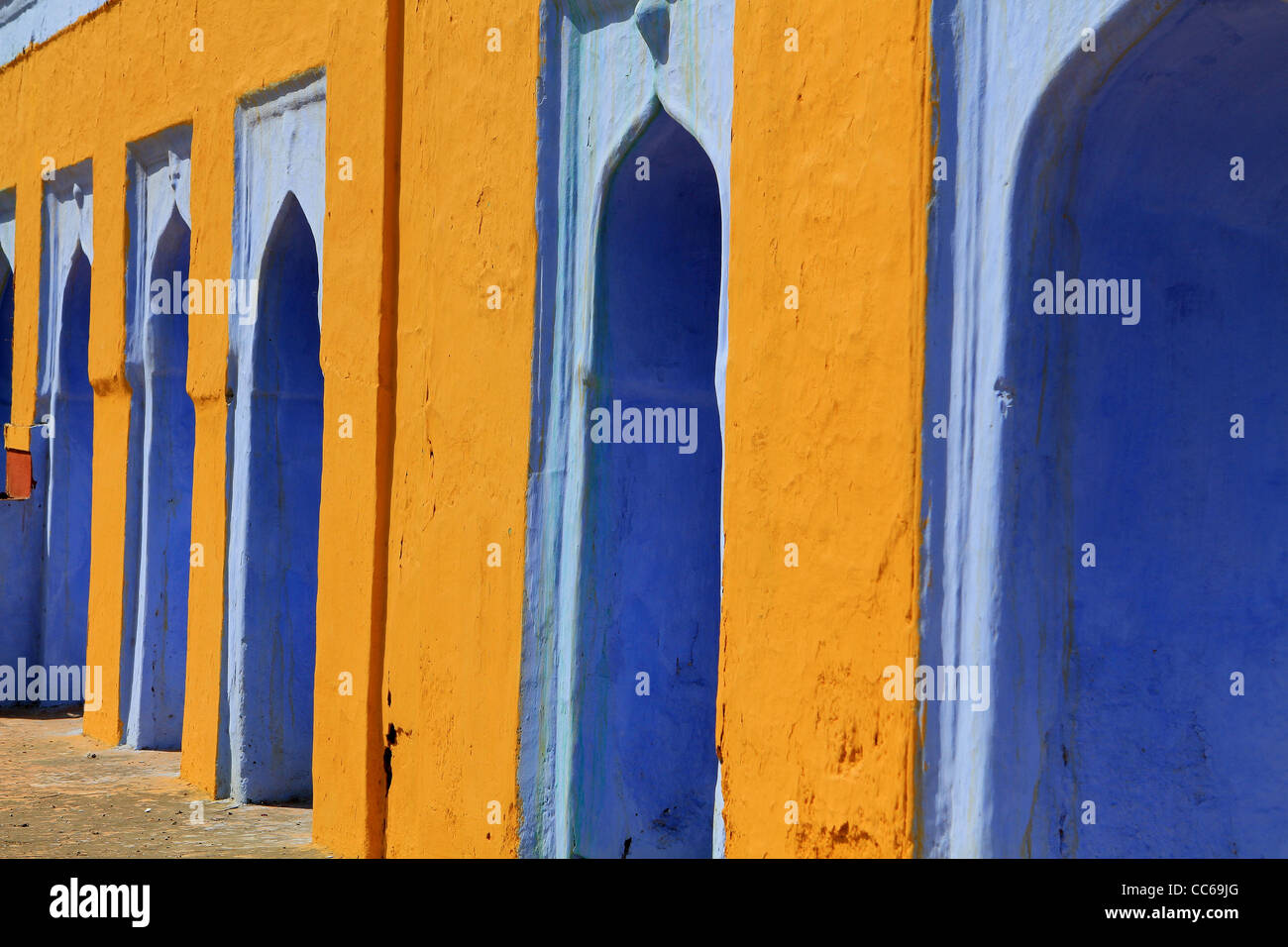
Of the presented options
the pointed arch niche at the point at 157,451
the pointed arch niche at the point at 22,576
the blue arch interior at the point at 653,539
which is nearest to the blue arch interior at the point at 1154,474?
the blue arch interior at the point at 653,539

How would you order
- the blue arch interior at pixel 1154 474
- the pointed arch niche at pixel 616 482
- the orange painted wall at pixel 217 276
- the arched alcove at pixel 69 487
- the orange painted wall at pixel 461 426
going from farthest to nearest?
the arched alcove at pixel 69 487, the orange painted wall at pixel 217 276, the orange painted wall at pixel 461 426, the pointed arch niche at pixel 616 482, the blue arch interior at pixel 1154 474

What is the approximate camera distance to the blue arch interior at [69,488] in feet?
39.7

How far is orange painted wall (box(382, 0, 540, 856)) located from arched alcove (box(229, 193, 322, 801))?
197 cm

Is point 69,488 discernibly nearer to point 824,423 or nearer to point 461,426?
point 461,426

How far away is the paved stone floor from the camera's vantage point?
292 inches

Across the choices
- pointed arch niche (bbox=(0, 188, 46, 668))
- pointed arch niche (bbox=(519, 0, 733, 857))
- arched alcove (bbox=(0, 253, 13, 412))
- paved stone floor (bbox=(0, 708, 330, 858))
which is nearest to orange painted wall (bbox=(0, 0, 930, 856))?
pointed arch niche (bbox=(519, 0, 733, 857))

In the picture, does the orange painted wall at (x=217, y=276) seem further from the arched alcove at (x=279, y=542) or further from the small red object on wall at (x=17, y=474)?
the arched alcove at (x=279, y=542)

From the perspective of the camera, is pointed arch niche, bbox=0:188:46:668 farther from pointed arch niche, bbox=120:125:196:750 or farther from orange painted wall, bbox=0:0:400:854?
pointed arch niche, bbox=120:125:196:750

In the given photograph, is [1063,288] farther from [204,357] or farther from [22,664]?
[22,664]

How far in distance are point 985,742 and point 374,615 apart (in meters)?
3.84

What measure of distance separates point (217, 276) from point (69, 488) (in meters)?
3.94

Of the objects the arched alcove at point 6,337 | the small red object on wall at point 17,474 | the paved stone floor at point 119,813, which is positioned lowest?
the paved stone floor at point 119,813

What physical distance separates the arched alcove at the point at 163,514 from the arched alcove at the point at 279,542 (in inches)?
67.0

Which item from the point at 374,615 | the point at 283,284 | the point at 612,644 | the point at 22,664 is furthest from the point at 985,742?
the point at 22,664
